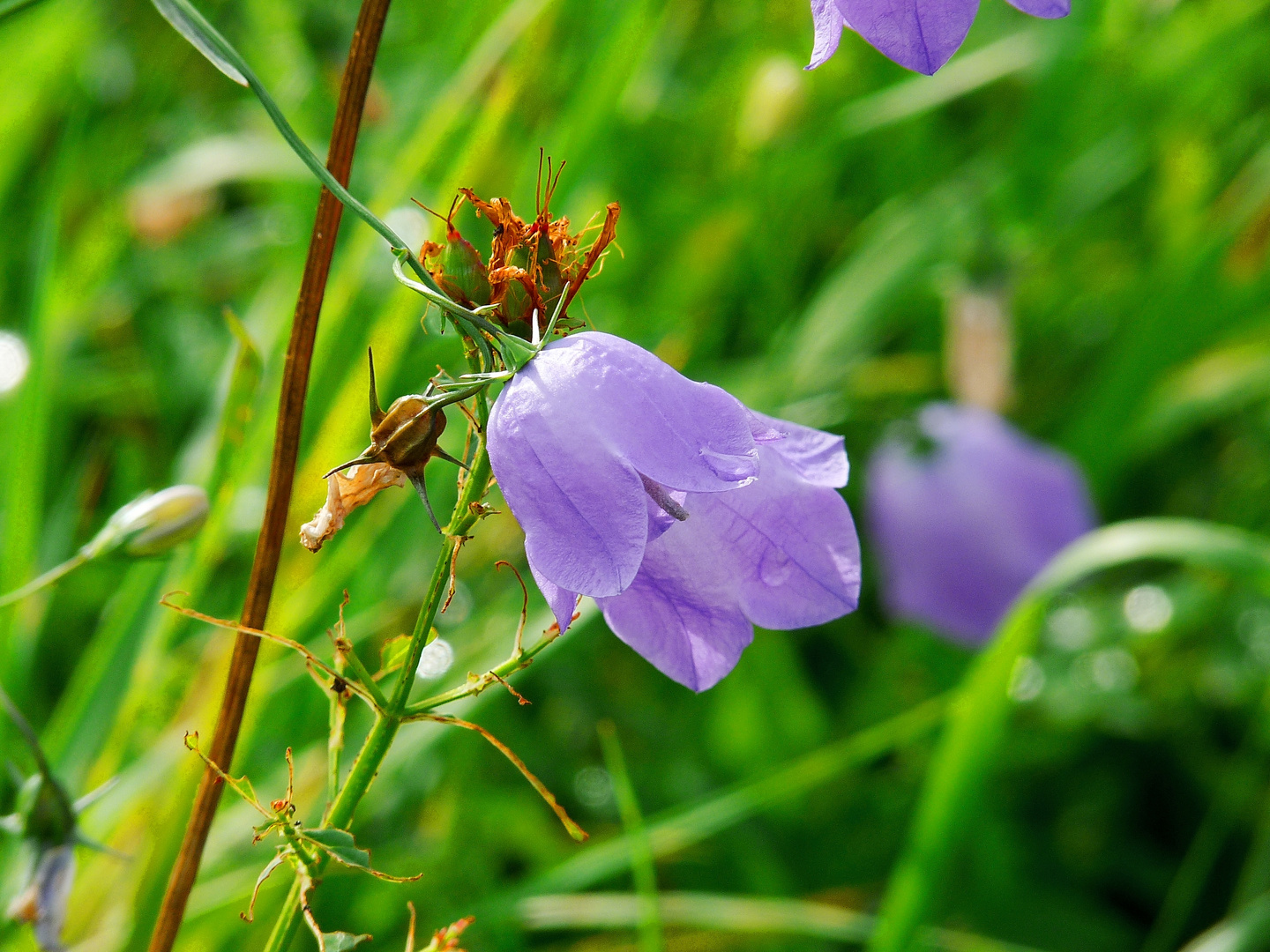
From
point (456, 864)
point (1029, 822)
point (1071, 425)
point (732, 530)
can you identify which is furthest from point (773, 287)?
point (732, 530)

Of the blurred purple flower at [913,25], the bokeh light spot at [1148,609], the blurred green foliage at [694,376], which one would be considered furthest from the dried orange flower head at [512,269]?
the bokeh light spot at [1148,609]

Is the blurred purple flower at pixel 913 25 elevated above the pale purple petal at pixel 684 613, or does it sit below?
above

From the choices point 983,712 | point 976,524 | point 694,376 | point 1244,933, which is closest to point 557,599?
point 983,712

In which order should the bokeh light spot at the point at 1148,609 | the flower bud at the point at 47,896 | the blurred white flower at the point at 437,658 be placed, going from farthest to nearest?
the bokeh light spot at the point at 1148,609, the blurred white flower at the point at 437,658, the flower bud at the point at 47,896

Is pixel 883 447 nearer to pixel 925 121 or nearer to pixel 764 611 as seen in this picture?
pixel 925 121

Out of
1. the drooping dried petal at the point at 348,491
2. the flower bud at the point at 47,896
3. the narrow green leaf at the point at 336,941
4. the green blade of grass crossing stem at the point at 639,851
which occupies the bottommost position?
the green blade of grass crossing stem at the point at 639,851

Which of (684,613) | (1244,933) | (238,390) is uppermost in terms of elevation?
(238,390)

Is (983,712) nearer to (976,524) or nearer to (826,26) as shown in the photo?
(976,524)

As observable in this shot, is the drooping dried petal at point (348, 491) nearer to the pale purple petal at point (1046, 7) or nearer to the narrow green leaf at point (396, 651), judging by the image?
the narrow green leaf at point (396, 651)
